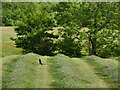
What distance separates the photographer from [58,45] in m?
55.5

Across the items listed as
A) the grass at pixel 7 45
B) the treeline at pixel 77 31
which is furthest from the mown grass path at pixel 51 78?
the grass at pixel 7 45

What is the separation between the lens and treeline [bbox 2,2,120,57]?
54031mm

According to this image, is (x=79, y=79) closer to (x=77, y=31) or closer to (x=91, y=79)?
(x=91, y=79)

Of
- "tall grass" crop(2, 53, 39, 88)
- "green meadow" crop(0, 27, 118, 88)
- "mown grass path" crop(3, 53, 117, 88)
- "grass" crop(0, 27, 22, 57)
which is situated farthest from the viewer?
"grass" crop(0, 27, 22, 57)

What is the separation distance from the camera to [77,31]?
56000mm

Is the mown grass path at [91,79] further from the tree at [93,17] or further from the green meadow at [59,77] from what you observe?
the tree at [93,17]

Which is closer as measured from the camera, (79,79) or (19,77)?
(19,77)

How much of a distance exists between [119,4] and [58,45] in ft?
44.2

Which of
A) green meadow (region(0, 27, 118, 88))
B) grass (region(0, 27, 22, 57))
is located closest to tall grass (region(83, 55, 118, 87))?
green meadow (region(0, 27, 118, 88))

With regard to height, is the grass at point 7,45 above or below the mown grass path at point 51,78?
below

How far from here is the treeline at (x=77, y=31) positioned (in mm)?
54031

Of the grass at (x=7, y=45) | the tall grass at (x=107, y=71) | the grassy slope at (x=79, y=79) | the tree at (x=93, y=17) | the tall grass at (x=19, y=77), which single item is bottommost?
the grass at (x=7, y=45)

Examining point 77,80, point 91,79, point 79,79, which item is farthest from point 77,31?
point 77,80

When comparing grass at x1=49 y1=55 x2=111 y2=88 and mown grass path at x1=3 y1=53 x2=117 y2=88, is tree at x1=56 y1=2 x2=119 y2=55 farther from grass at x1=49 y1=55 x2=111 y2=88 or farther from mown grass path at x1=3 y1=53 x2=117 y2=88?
grass at x1=49 y1=55 x2=111 y2=88
